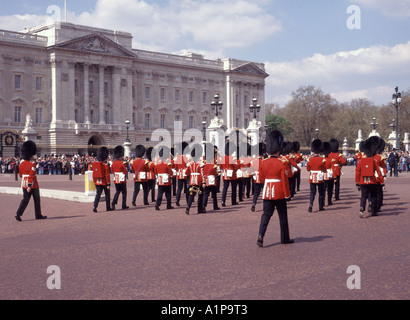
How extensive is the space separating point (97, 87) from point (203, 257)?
57181mm

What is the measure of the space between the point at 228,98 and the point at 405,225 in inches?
2579

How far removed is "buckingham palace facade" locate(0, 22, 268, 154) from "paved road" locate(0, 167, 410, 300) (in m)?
44.3

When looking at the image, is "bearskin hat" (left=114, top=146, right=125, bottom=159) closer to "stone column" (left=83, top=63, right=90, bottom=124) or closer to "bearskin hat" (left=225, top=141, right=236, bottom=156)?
"bearskin hat" (left=225, top=141, right=236, bottom=156)

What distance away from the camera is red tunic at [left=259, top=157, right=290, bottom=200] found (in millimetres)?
8797

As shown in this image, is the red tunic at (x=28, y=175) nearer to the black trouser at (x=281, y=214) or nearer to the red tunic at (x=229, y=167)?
the red tunic at (x=229, y=167)

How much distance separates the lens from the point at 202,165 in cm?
1323

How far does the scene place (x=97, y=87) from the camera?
206 feet

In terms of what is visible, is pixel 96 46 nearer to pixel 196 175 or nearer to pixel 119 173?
pixel 119 173

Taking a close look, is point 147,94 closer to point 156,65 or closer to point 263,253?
point 156,65

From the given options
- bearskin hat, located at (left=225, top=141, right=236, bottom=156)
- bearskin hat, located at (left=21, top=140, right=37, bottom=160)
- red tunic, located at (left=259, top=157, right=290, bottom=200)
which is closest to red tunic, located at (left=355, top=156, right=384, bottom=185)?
red tunic, located at (left=259, top=157, right=290, bottom=200)

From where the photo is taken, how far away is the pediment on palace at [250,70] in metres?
76.3

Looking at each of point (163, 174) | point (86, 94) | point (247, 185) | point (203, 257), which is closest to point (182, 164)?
point (163, 174)

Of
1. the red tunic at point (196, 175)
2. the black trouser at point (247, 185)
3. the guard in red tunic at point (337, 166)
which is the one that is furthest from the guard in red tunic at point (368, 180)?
the black trouser at point (247, 185)

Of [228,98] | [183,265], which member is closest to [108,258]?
[183,265]
